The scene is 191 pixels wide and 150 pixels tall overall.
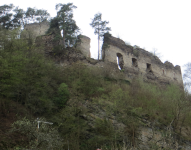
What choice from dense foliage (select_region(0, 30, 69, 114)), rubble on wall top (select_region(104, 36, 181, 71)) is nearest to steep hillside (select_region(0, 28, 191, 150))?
dense foliage (select_region(0, 30, 69, 114))

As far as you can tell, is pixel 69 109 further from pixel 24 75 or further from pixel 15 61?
pixel 15 61

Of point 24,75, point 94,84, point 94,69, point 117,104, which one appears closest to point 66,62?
point 94,69

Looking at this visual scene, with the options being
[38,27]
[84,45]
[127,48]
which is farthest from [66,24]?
[127,48]

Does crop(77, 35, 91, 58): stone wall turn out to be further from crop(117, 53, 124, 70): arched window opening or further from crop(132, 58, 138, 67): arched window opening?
crop(132, 58, 138, 67): arched window opening

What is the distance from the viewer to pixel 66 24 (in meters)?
18.2

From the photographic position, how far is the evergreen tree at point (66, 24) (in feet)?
59.0

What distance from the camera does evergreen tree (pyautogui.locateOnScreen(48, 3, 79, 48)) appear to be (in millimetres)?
17969

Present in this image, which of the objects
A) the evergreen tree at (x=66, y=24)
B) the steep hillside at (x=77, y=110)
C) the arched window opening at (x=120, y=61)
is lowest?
the steep hillside at (x=77, y=110)

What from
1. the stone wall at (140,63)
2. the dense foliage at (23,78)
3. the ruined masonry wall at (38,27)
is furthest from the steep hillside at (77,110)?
the ruined masonry wall at (38,27)

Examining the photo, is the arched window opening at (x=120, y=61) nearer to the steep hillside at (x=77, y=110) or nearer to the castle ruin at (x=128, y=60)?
the castle ruin at (x=128, y=60)

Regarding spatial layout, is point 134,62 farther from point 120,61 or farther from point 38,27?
point 38,27

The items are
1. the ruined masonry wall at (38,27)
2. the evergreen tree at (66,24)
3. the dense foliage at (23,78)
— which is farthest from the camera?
the ruined masonry wall at (38,27)

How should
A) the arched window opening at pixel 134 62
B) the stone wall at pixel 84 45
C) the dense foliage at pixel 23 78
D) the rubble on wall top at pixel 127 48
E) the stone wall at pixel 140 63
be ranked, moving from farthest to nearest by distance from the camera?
the arched window opening at pixel 134 62, the rubble on wall top at pixel 127 48, the stone wall at pixel 140 63, the stone wall at pixel 84 45, the dense foliage at pixel 23 78

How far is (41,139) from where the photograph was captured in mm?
6109
